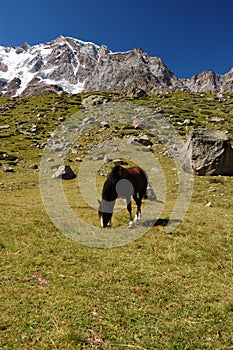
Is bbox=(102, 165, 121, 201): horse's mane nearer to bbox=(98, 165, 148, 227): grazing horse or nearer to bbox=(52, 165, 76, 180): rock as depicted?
bbox=(98, 165, 148, 227): grazing horse

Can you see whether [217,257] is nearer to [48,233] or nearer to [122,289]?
[122,289]

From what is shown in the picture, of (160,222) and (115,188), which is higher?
(115,188)

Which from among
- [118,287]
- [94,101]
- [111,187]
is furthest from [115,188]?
[94,101]

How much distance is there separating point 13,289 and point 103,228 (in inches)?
283

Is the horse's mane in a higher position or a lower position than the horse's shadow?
higher

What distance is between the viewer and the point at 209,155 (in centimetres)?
3397

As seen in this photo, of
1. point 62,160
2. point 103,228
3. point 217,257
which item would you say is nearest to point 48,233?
point 103,228

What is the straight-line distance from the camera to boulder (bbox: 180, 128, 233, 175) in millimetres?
33750

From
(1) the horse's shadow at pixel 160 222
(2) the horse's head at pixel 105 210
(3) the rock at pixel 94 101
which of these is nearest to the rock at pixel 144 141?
(1) the horse's shadow at pixel 160 222

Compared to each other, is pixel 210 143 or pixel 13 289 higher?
pixel 210 143

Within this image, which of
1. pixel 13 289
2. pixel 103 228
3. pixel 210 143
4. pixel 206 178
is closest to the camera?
pixel 13 289

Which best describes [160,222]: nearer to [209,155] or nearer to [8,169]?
[209,155]

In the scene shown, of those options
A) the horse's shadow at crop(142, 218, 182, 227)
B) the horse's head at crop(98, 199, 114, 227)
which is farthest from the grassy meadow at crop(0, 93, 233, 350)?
the horse's head at crop(98, 199, 114, 227)

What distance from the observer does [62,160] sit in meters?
48.4
